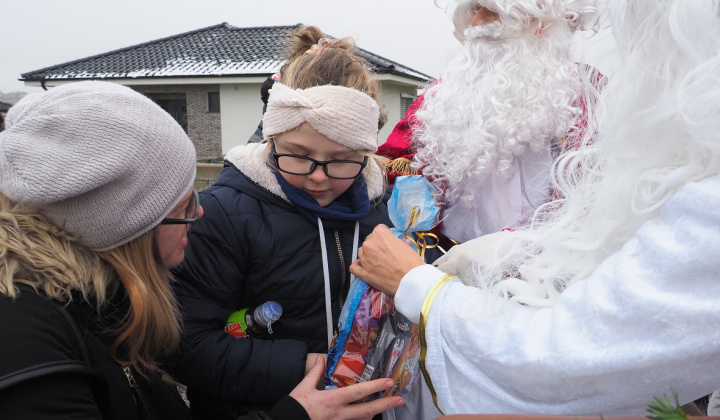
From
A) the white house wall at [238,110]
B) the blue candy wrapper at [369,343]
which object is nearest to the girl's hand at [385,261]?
the blue candy wrapper at [369,343]

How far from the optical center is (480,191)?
2020 mm

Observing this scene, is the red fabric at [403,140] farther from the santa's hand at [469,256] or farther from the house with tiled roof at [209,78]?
the house with tiled roof at [209,78]

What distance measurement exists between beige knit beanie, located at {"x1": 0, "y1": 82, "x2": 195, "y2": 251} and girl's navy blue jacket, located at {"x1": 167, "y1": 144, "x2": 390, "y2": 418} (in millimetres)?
468

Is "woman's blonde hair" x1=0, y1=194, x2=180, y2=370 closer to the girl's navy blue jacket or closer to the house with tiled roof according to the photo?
the girl's navy blue jacket

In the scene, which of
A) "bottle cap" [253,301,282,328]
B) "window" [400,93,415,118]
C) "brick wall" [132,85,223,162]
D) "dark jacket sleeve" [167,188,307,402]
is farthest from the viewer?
"brick wall" [132,85,223,162]

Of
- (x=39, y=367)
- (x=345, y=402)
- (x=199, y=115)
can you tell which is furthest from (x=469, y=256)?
(x=199, y=115)

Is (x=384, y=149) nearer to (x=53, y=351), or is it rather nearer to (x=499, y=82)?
(x=499, y=82)

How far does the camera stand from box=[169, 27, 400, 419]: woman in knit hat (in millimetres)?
1630

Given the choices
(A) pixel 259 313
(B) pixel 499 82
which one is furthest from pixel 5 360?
(B) pixel 499 82

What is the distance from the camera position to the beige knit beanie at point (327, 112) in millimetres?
1658

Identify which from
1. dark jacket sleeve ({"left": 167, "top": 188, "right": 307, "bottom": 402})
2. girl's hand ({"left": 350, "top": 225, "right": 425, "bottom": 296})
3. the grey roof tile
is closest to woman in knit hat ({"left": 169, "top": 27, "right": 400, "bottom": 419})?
dark jacket sleeve ({"left": 167, "top": 188, "right": 307, "bottom": 402})

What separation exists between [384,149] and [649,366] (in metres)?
1.77

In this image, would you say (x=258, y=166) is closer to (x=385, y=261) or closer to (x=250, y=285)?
(x=250, y=285)

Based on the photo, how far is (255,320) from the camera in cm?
174
